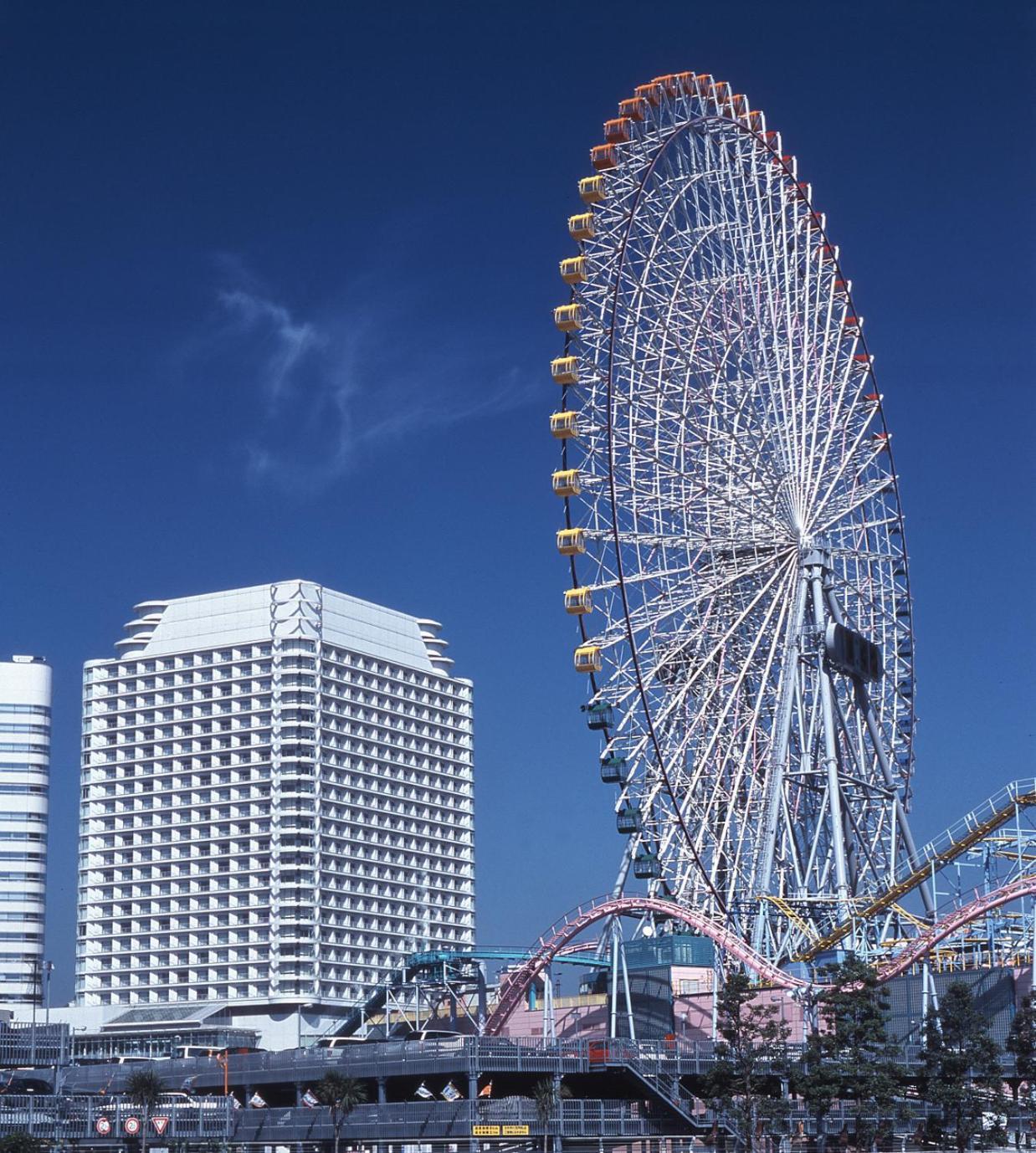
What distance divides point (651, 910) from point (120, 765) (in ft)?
256

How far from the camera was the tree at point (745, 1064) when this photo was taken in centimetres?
6619

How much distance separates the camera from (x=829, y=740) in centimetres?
8425

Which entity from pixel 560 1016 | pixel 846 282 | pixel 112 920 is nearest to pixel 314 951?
pixel 112 920

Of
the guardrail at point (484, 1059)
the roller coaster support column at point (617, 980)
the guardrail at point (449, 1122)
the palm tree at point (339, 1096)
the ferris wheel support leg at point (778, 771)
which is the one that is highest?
the ferris wheel support leg at point (778, 771)

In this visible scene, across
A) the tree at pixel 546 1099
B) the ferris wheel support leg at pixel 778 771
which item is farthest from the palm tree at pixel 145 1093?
the ferris wheel support leg at pixel 778 771

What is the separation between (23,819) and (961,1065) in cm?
9977

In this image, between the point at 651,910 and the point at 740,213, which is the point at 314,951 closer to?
the point at 651,910

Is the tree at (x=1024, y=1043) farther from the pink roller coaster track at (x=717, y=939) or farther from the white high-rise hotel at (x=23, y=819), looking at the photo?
the white high-rise hotel at (x=23, y=819)

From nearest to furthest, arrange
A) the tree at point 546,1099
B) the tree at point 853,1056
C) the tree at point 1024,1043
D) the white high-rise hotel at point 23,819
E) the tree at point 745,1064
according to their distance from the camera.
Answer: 1. the tree at point 853,1056
2. the tree at point 1024,1043
3. the tree at point 745,1064
4. the tree at point 546,1099
5. the white high-rise hotel at point 23,819

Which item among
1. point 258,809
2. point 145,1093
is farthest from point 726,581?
point 258,809

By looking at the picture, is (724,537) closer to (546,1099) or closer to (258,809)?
(546,1099)

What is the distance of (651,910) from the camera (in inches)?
3297

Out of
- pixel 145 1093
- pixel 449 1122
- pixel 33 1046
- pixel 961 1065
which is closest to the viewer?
pixel 961 1065

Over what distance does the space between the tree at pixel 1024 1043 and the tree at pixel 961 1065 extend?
713mm
